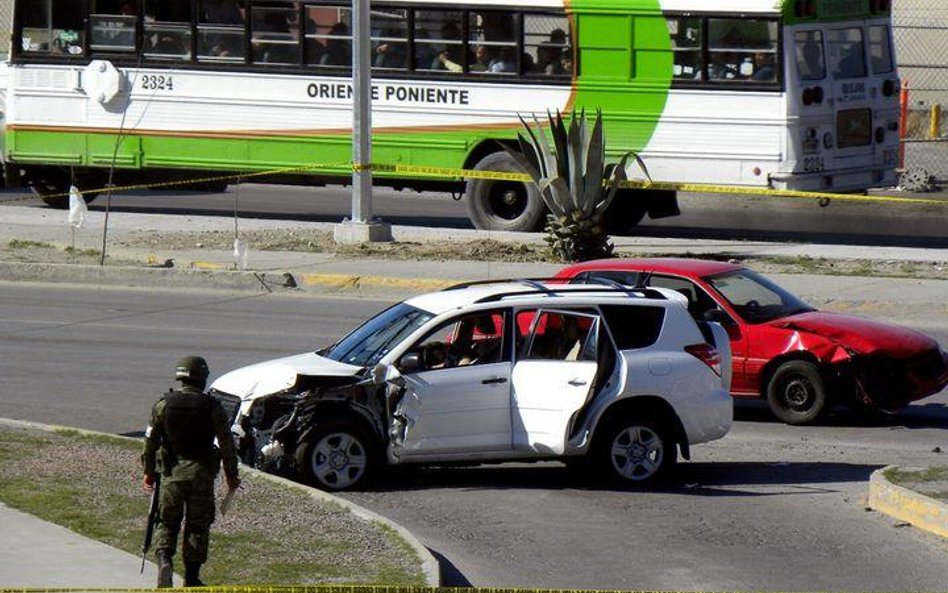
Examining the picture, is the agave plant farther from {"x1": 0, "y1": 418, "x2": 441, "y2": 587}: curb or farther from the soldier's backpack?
the soldier's backpack

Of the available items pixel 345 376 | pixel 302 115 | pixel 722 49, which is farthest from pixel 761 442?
pixel 302 115

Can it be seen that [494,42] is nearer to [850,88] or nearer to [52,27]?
[850,88]

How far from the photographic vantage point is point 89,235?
81.9ft

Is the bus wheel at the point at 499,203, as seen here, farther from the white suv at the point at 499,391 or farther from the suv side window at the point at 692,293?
the white suv at the point at 499,391

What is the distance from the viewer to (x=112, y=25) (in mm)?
26422

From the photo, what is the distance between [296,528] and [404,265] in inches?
487

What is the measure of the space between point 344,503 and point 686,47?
47.6 ft

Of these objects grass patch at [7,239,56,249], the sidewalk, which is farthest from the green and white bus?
the sidewalk

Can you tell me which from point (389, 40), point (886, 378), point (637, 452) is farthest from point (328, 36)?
point (637, 452)

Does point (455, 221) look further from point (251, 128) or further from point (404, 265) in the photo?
point (404, 265)

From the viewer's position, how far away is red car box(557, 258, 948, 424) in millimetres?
13797

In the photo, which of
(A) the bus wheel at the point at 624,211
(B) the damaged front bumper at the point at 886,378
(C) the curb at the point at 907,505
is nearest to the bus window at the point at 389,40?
(A) the bus wheel at the point at 624,211

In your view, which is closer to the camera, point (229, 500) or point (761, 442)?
point (229, 500)

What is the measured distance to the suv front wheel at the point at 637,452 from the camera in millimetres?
12023
